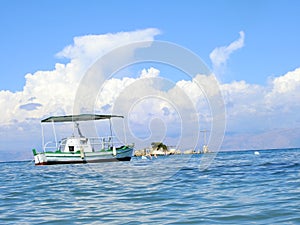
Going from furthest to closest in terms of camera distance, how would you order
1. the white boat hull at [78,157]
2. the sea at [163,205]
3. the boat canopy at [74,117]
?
the white boat hull at [78,157] → the boat canopy at [74,117] → the sea at [163,205]

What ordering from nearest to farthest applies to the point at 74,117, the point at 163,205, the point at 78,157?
the point at 163,205 < the point at 74,117 < the point at 78,157

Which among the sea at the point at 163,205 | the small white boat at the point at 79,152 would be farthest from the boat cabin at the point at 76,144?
the sea at the point at 163,205

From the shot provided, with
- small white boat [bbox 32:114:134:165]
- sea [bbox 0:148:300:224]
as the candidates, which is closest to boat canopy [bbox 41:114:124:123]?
small white boat [bbox 32:114:134:165]

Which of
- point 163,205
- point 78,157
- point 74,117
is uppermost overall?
point 74,117

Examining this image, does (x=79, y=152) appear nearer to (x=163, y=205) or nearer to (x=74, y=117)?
(x=74, y=117)

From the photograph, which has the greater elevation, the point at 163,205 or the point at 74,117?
the point at 74,117

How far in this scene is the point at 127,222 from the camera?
12445mm

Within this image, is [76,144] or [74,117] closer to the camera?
[74,117]

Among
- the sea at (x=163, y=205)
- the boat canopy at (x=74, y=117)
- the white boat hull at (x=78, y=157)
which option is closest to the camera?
the sea at (x=163, y=205)

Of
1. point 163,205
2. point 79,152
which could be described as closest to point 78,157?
point 79,152

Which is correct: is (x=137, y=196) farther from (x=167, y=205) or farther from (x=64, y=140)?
(x=64, y=140)

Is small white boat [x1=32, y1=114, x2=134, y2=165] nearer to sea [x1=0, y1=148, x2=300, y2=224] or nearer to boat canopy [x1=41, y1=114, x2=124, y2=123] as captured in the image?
boat canopy [x1=41, y1=114, x2=124, y2=123]

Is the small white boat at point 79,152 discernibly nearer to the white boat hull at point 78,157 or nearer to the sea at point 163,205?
the white boat hull at point 78,157

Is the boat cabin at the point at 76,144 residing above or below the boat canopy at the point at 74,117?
below
